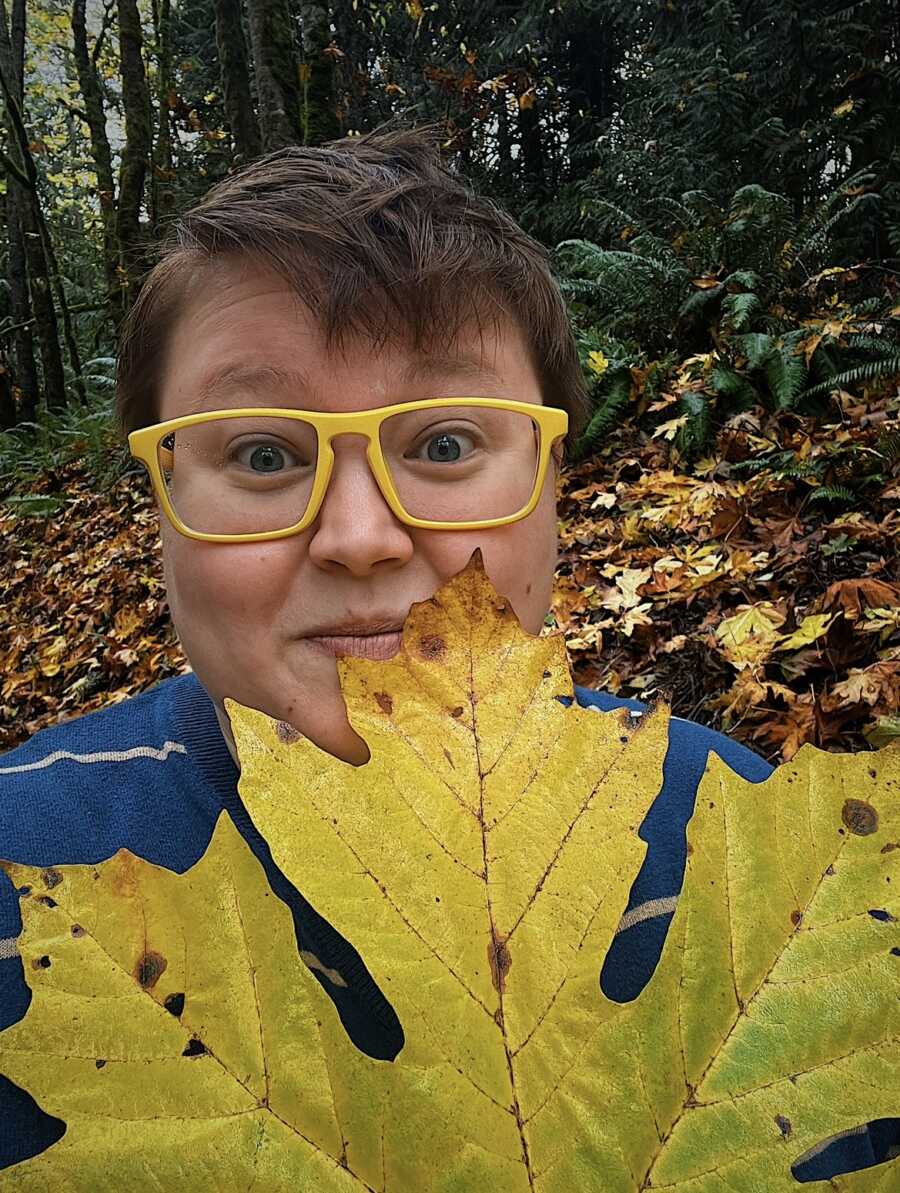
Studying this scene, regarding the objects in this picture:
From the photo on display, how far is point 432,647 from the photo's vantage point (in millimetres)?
362

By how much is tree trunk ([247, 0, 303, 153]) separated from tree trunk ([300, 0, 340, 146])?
226mm

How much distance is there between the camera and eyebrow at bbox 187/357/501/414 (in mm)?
1005

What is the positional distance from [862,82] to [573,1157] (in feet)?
31.3

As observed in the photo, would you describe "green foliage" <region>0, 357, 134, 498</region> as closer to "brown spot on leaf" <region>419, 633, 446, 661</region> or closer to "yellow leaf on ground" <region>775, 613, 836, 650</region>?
"yellow leaf on ground" <region>775, 613, 836, 650</region>

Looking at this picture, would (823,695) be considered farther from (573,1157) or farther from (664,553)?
(573,1157)

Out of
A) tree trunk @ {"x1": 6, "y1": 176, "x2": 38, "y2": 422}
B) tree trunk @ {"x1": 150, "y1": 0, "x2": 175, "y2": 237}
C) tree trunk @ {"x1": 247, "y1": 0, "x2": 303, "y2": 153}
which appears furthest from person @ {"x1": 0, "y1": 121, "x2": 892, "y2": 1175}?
tree trunk @ {"x1": 6, "y1": 176, "x2": 38, "y2": 422}

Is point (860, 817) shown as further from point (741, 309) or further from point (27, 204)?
point (27, 204)

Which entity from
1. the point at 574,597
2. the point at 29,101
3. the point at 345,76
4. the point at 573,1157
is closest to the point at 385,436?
the point at 573,1157

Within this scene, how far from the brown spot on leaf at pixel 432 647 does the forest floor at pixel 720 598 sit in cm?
151

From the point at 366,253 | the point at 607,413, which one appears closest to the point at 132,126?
the point at 607,413

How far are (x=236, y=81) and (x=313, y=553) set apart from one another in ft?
24.8

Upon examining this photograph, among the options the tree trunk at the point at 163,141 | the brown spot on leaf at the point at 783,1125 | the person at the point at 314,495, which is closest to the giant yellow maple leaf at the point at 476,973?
the brown spot on leaf at the point at 783,1125

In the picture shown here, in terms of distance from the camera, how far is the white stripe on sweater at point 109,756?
1.29m

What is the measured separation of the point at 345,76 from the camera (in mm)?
11344
